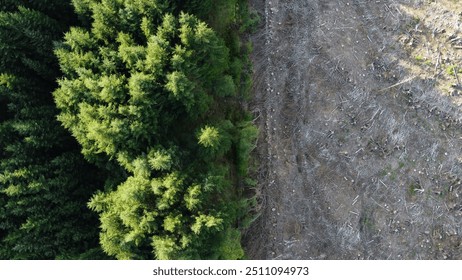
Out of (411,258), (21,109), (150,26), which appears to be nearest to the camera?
(150,26)

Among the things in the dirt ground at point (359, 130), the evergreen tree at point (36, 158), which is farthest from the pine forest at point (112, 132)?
the dirt ground at point (359, 130)

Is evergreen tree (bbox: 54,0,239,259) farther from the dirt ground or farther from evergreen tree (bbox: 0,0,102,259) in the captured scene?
the dirt ground

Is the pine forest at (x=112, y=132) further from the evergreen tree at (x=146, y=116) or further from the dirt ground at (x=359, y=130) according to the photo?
the dirt ground at (x=359, y=130)

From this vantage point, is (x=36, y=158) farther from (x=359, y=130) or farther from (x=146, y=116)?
(x=359, y=130)

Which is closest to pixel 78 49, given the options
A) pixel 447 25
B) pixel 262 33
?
pixel 262 33

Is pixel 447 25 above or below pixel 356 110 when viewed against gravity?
above

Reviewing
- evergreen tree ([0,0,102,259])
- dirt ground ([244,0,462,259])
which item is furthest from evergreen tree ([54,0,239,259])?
dirt ground ([244,0,462,259])

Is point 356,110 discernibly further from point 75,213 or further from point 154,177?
point 75,213
